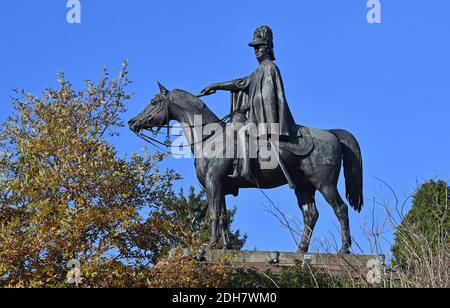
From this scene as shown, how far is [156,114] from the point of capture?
724 inches

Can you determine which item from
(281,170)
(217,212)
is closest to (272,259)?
(217,212)

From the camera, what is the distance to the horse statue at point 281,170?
1739cm

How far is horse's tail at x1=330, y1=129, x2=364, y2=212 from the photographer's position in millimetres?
18156

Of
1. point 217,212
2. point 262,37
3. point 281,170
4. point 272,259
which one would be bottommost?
point 272,259

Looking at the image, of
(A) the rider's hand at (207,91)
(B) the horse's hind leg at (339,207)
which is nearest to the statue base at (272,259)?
(B) the horse's hind leg at (339,207)

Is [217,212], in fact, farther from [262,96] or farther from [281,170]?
[262,96]

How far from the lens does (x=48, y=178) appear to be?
16875mm

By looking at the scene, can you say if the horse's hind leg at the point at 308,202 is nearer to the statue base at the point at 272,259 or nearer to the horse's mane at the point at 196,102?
the statue base at the point at 272,259

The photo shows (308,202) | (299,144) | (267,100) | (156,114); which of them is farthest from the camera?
(156,114)

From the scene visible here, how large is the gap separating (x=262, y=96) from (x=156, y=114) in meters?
2.00

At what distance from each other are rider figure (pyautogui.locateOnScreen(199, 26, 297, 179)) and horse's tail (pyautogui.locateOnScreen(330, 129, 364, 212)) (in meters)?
1.08
